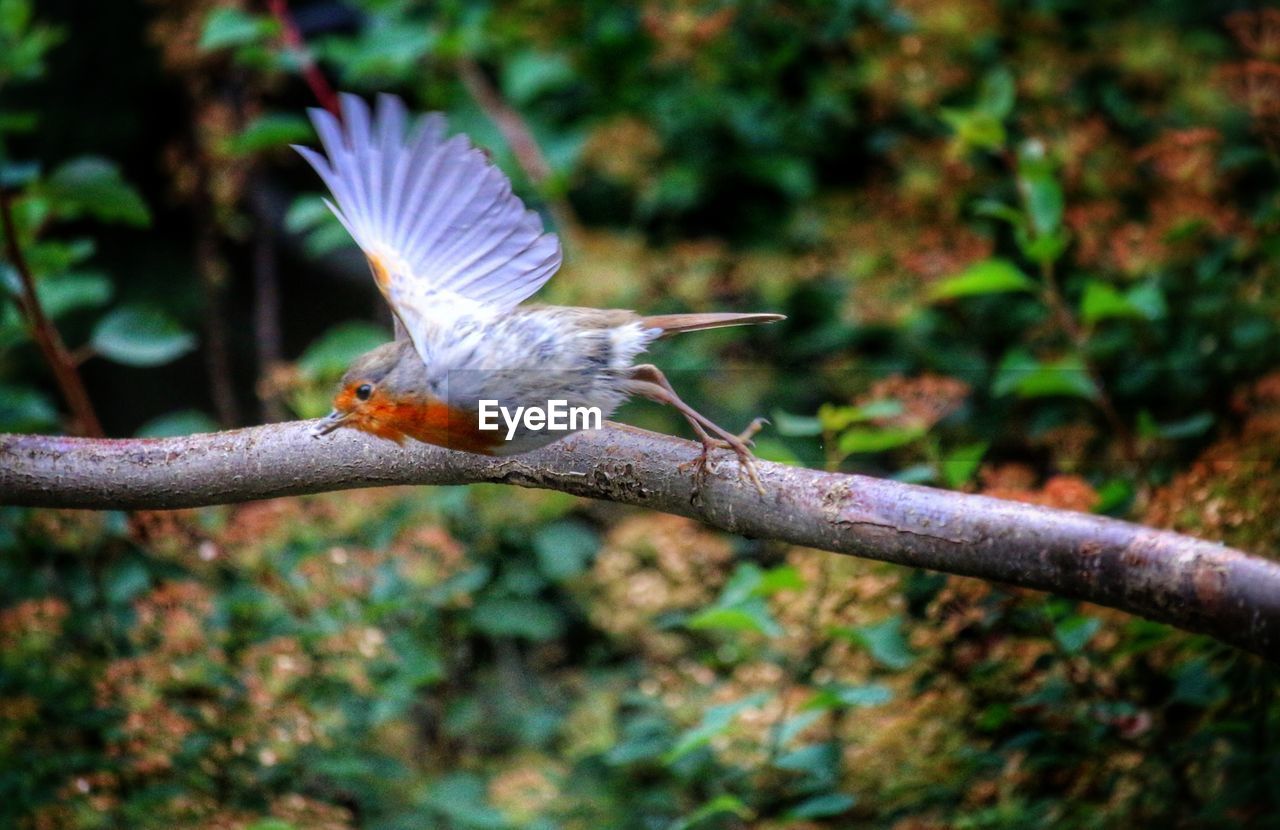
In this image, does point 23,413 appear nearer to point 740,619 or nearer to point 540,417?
point 540,417

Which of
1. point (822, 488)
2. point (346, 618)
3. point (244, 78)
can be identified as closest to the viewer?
point (822, 488)

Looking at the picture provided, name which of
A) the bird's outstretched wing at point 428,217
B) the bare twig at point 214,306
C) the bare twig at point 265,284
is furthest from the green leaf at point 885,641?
the bare twig at point 265,284

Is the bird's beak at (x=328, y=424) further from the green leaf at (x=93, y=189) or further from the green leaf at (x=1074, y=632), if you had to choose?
the green leaf at (x=1074, y=632)

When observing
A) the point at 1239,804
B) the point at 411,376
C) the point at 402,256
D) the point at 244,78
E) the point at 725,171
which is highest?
the point at 244,78

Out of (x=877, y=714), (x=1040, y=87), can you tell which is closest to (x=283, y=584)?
(x=877, y=714)

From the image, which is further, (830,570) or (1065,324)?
(1065,324)

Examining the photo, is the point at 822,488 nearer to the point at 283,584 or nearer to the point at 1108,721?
the point at 1108,721

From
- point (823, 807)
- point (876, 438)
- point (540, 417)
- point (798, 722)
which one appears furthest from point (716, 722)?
point (540, 417)
